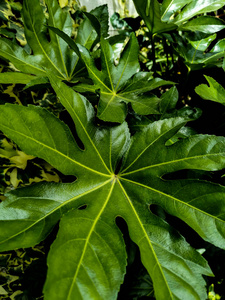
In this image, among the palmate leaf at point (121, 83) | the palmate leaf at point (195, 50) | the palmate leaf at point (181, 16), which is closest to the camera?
the palmate leaf at point (121, 83)

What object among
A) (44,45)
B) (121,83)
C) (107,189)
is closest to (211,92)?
(121,83)

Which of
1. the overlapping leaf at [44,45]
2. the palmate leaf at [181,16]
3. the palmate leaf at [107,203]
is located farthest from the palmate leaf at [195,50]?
the palmate leaf at [107,203]

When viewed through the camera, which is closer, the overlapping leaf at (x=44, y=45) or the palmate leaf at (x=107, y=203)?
the palmate leaf at (x=107, y=203)

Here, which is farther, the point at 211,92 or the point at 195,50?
the point at 195,50

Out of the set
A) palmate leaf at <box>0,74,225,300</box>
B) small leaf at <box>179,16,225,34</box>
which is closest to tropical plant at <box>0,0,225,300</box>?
palmate leaf at <box>0,74,225,300</box>

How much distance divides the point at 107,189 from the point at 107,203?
4 centimetres

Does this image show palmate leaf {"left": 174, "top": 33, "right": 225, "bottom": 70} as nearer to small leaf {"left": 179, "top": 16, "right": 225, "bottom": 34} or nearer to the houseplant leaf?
small leaf {"left": 179, "top": 16, "right": 225, "bottom": 34}

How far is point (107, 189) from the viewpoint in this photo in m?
0.65

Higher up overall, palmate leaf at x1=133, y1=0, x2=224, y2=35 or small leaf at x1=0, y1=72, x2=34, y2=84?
palmate leaf at x1=133, y1=0, x2=224, y2=35

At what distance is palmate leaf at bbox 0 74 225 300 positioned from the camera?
501 millimetres

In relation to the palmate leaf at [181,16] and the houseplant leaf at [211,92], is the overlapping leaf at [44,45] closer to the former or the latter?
the palmate leaf at [181,16]

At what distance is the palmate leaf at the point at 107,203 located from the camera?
501 millimetres

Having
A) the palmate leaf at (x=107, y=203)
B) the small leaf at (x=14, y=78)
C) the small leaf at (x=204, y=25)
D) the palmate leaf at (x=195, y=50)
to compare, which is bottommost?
the palmate leaf at (x=107, y=203)

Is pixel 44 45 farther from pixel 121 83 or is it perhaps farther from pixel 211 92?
pixel 211 92
